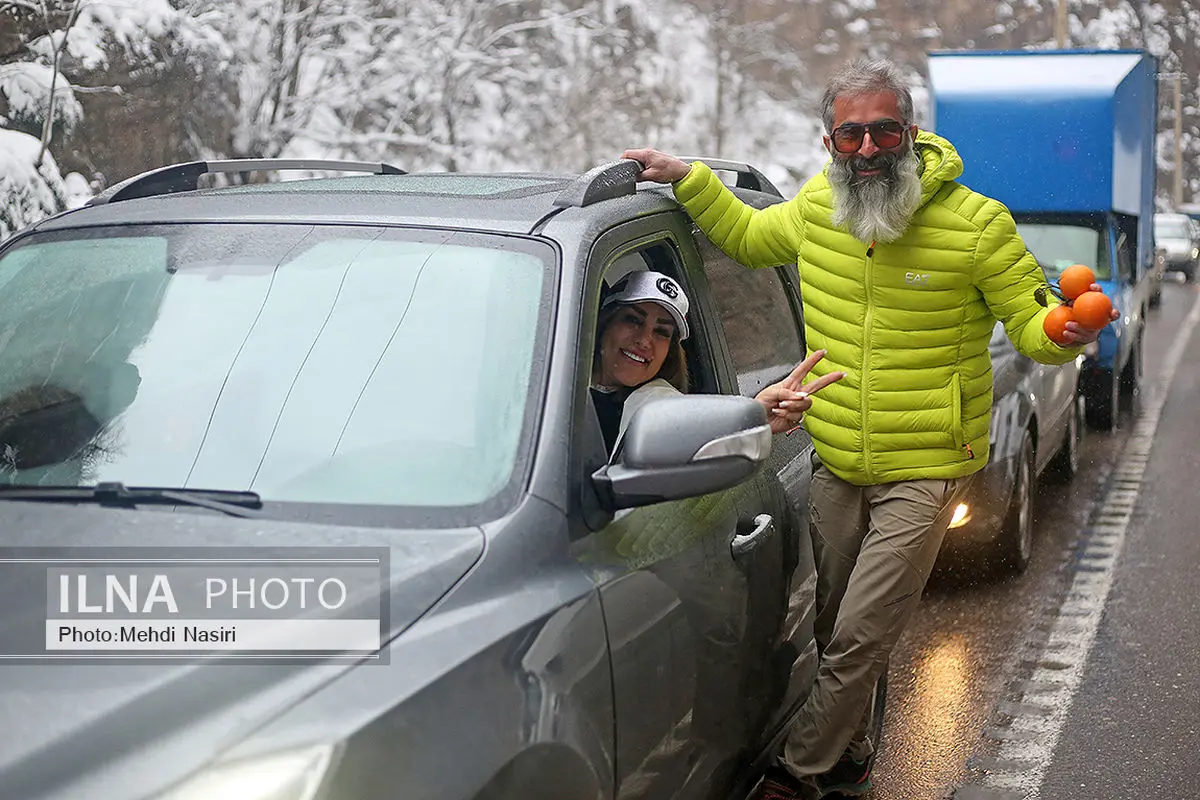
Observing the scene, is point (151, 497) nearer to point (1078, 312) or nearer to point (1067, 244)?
point (1078, 312)

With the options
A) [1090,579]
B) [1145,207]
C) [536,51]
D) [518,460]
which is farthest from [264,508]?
[536,51]

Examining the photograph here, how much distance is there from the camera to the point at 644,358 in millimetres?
3500

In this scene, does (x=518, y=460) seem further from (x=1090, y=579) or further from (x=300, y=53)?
(x=300, y=53)

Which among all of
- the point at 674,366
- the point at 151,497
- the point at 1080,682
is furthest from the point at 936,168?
the point at 1080,682

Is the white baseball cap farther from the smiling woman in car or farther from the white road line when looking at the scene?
the white road line

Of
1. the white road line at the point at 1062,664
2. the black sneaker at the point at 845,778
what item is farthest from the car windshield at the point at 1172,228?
the black sneaker at the point at 845,778

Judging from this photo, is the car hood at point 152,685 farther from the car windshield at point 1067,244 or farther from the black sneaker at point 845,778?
the car windshield at point 1067,244

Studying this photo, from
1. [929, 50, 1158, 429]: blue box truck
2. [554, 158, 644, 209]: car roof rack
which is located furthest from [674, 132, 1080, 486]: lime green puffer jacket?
[929, 50, 1158, 429]: blue box truck

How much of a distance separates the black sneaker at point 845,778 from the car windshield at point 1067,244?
9.31m

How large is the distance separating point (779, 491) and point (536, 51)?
22.8 meters

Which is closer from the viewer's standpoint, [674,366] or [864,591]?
[674,366]

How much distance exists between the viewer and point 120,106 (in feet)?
38.2

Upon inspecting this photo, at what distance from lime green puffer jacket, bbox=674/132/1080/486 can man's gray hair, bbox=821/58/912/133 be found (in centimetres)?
16

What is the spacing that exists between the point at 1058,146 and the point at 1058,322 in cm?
1045
